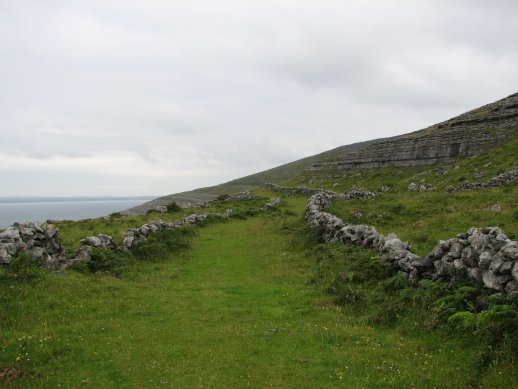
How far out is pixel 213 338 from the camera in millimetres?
12500

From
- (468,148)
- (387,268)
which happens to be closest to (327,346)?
(387,268)

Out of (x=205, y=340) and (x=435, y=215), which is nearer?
(x=205, y=340)

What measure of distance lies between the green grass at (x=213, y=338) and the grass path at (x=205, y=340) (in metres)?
0.03

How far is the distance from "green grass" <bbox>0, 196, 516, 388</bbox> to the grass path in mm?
34

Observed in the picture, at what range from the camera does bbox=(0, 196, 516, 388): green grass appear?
9.93 m

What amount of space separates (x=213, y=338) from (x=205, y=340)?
25 centimetres

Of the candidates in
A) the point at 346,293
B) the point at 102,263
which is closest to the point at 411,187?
the point at 346,293

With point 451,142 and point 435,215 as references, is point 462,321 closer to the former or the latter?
point 435,215

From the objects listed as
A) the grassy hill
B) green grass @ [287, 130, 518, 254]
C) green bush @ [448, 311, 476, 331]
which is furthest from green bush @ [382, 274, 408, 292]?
green grass @ [287, 130, 518, 254]

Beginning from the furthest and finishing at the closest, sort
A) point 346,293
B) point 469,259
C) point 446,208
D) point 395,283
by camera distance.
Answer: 1. point 446,208
2. point 346,293
3. point 395,283
4. point 469,259

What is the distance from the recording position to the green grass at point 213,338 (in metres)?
9.93

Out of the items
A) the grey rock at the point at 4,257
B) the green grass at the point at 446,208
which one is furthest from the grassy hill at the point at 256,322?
the grey rock at the point at 4,257

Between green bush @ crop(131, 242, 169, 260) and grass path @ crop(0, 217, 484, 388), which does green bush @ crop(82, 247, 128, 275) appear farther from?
green bush @ crop(131, 242, 169, 260)

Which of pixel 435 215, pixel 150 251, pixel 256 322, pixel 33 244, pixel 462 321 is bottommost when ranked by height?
pixel 256 322
